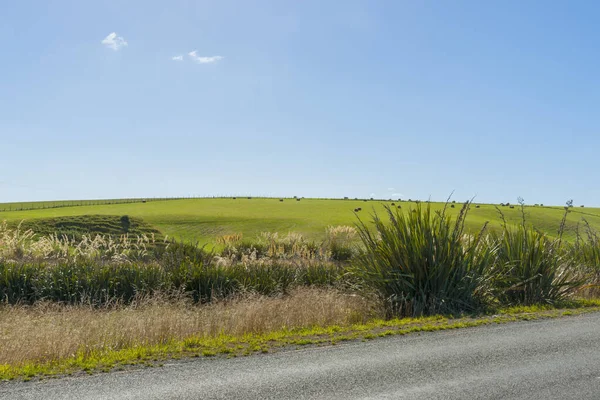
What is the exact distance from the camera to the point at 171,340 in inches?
323

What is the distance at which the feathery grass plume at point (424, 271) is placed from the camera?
432 inches

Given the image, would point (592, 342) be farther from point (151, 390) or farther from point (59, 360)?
point (59, 360)

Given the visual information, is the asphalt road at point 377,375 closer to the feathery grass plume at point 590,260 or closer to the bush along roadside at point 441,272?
the bush along roadside at point 441,272

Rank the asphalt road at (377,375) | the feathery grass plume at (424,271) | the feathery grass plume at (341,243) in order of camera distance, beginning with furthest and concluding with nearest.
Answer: the feathery grass plume at (341,243), the feathery grass plume at (424,271), the asphalt road at (377,375)

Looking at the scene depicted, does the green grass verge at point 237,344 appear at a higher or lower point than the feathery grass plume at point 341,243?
lower

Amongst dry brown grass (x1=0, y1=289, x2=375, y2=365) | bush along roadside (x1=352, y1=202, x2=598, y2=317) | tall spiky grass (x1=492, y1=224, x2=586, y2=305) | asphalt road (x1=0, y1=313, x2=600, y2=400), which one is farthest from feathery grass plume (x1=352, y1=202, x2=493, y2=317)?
asphalt road (x1=0, y1=313, x2=600, y2=400)

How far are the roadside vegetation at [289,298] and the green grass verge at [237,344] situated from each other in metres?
0.03

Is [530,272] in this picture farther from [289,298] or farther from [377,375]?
[377,375]

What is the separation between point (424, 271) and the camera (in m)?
11.1

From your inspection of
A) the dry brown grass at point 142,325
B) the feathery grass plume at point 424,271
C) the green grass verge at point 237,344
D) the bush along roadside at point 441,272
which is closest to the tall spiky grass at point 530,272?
the bush along roadside at point 441,272

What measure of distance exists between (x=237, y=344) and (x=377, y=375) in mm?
2361

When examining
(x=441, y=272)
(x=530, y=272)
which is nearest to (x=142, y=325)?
(x=441, y=272)

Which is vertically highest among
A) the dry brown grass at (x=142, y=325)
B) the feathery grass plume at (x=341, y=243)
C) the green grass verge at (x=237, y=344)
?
the feathery grass plume at (x=341, y=243)

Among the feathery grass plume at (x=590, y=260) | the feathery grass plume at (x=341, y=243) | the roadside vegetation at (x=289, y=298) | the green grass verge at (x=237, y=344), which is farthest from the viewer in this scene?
the feathery grass plume at (x=341, y=243)
